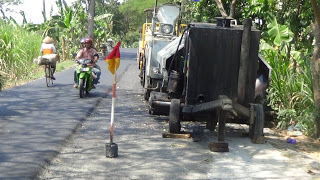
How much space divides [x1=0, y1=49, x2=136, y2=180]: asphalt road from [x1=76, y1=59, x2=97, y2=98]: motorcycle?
0.26 meters

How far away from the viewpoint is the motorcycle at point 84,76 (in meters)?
13.8

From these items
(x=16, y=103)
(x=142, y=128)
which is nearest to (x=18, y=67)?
(x=16, y=103)

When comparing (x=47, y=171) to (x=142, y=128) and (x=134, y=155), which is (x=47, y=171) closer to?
(x=134, y=155)

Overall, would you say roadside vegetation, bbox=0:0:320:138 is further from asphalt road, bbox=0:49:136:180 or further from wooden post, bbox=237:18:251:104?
wooden post, bbox=237:18:251:104

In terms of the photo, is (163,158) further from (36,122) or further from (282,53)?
(282,53)

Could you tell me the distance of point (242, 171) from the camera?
739 cm

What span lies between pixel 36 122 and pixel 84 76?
3880 mm

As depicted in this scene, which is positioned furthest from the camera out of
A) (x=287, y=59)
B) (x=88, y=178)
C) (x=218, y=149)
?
(x=287, y=59)

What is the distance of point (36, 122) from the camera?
10.2 metres

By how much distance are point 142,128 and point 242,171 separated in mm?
3259

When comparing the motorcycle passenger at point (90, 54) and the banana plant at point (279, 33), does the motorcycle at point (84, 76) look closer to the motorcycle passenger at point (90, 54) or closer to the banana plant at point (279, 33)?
the motorcycle passenger at point (90, 54)

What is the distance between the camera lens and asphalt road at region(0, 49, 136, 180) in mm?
7259

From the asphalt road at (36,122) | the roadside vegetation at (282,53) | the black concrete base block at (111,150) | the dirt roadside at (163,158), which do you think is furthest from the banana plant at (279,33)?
the black concrete base block at (111,150)

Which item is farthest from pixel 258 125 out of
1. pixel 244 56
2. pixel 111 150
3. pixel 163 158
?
pixel 111 150
